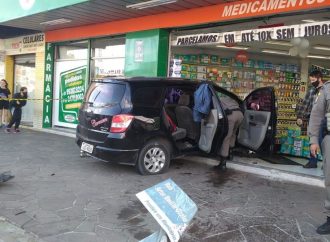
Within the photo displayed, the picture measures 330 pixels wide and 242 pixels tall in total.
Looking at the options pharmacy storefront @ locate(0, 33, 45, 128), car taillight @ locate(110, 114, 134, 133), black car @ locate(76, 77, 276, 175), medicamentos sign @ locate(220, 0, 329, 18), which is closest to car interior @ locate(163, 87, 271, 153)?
black car @ locate(76, 77, 276, 175)

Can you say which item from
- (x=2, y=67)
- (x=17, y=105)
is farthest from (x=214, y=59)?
(x=2, y=67)

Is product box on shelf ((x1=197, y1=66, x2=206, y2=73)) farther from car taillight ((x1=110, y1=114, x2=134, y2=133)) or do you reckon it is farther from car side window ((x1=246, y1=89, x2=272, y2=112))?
car taillight ((x1=110, y1=114, x2=134, y2=133))

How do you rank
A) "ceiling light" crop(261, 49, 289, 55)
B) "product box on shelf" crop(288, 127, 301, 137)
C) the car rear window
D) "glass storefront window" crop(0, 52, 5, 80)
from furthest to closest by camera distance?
"glass storefront window" crop(0, 52, 5, 80) < "ceiling light" crop(261, 49, 289, 55) < "product box on shelf" crop(288, 127, 301, 137) < the car rear window

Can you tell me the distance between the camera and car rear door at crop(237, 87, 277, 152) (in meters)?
8.20

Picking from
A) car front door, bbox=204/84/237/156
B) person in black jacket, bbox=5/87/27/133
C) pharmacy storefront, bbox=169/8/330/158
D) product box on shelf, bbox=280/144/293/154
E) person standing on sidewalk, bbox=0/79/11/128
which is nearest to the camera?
car front door, bbox=204/84/237/156

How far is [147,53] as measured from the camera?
995 cm

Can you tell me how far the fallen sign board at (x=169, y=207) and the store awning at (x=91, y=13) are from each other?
5890 millimetres

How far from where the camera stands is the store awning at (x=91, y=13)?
8729 millimetres

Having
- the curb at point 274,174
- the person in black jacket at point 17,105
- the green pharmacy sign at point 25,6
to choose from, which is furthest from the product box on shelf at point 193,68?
the person in black jacket at point 17,105

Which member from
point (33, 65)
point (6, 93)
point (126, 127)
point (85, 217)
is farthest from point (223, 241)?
point (33, 65)

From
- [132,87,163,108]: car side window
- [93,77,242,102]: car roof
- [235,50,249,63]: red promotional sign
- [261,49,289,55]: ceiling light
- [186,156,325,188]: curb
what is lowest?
[186,156,325,188]: curb

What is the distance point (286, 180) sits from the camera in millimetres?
7355

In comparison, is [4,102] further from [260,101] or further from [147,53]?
[260,101]

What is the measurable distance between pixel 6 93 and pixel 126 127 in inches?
323
